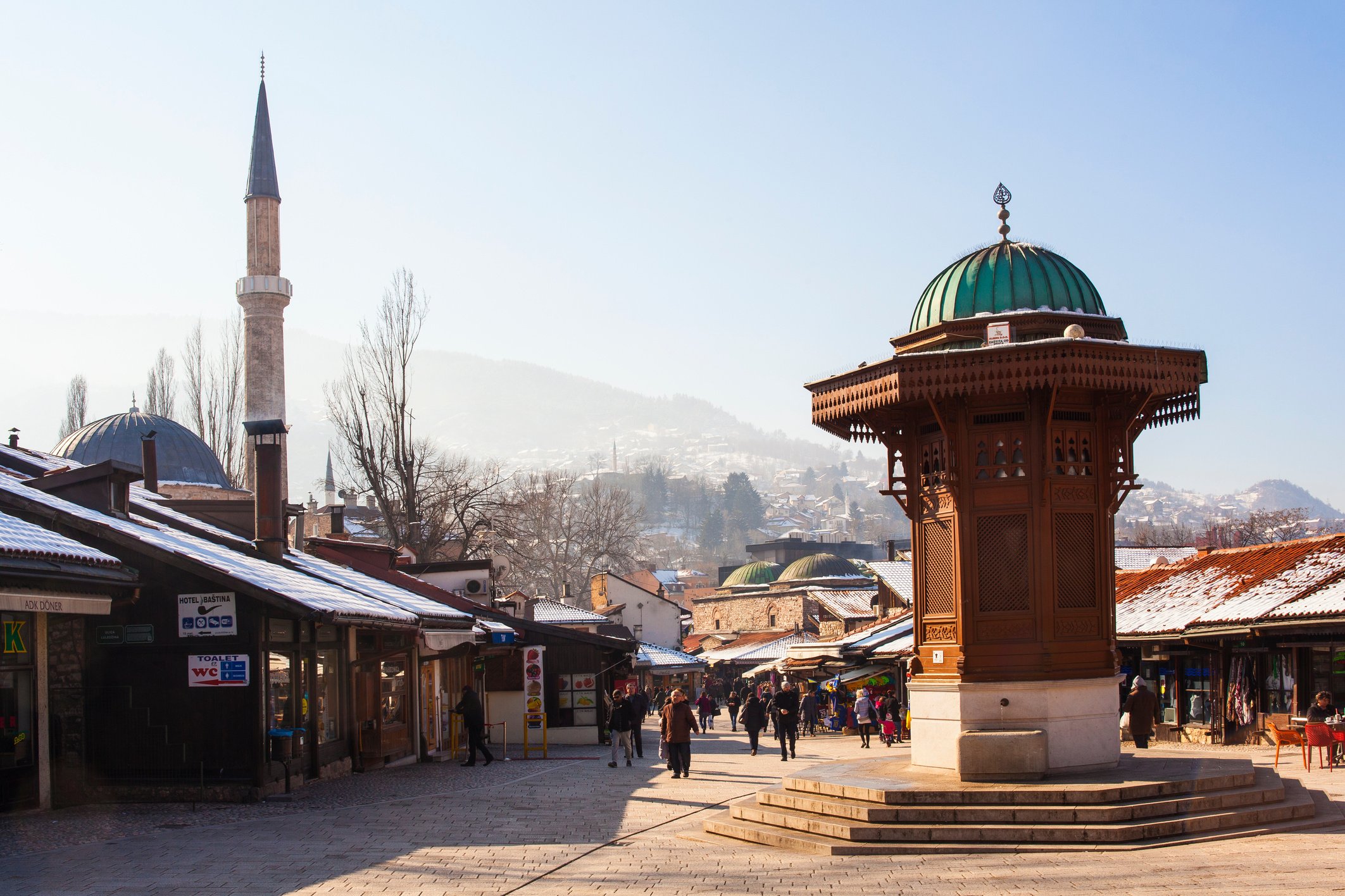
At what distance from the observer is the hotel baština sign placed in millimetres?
12641

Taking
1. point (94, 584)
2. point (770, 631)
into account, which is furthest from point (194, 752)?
point (770, 631)

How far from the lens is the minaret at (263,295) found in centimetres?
4444

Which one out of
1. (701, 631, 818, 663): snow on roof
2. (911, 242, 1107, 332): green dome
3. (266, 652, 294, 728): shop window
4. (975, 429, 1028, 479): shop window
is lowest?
(701, 631, 818, 663): snow on roof

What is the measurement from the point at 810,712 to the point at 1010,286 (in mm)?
20886

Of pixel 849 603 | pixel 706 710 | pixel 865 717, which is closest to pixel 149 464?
pixel 865 717

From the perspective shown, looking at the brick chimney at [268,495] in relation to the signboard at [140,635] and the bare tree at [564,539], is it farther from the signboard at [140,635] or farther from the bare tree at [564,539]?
the bare tree at [564,539]

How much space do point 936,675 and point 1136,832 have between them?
294 centimetres

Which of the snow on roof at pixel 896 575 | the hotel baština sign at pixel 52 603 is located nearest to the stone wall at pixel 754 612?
the snow on roof at pixel 896 575

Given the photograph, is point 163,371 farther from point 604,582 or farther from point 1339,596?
point 1339,596

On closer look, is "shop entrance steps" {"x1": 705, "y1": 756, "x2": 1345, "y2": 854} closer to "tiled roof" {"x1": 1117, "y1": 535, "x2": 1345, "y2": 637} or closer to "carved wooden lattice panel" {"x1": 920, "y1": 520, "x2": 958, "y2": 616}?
"carved wooden lattice panel" {"x1": 920, "y1": 520, "x2": 958, "y2": 616}

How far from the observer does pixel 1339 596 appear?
63.6 feet

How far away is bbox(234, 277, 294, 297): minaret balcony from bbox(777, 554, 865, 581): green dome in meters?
40.3

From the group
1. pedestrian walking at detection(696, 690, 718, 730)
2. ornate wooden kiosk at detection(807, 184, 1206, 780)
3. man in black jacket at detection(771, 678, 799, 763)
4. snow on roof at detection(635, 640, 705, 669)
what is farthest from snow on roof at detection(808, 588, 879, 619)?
ornate wooden kiosk at detection(807, 184, 1206, 780)

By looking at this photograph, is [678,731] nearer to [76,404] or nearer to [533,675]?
[533,675]
